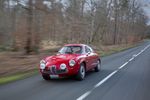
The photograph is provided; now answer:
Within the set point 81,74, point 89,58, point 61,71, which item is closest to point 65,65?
point 61,71

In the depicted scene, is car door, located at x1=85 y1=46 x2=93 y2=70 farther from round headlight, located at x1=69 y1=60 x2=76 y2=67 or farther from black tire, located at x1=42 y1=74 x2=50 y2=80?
black tire, located at x1=42 y1=74 x2=50 y2=80

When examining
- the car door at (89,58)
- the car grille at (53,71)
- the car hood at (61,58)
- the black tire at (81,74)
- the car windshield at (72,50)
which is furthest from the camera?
the car door at (89,58)

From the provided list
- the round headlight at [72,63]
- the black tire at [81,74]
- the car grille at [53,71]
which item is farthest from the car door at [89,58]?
the car grille at [53,71]

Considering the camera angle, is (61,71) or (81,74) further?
(81,74)

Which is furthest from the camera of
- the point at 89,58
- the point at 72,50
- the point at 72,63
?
the point at 89,58

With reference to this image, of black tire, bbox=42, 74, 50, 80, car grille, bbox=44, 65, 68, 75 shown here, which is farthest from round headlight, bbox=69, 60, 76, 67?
black tire, bbox=42, 74, 50, 80

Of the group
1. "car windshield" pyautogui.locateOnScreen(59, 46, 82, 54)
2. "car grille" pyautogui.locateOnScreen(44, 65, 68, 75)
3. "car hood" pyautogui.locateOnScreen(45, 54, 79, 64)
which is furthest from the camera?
"car windshield" pyautogui.locateOnScreen(59, 46, 82, 54)

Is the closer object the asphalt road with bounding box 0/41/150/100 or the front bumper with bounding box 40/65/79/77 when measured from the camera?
the asphalt road with bounding box 0/41/150/100

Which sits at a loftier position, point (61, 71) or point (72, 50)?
point (72, 50)

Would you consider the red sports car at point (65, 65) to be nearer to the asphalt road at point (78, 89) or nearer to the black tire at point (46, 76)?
the black tire at point (46, 76)

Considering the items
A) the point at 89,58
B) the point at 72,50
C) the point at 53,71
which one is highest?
the point at 72,50

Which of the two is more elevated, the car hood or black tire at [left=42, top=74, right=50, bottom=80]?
the car hood

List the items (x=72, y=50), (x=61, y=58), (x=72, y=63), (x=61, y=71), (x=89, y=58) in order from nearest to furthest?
(x=61, y=71) → (x=72, y=63) → (x=61, y=58) → (x=72, y=50) → (x=89, y=58)

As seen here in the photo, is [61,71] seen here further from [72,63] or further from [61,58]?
[61,58]
